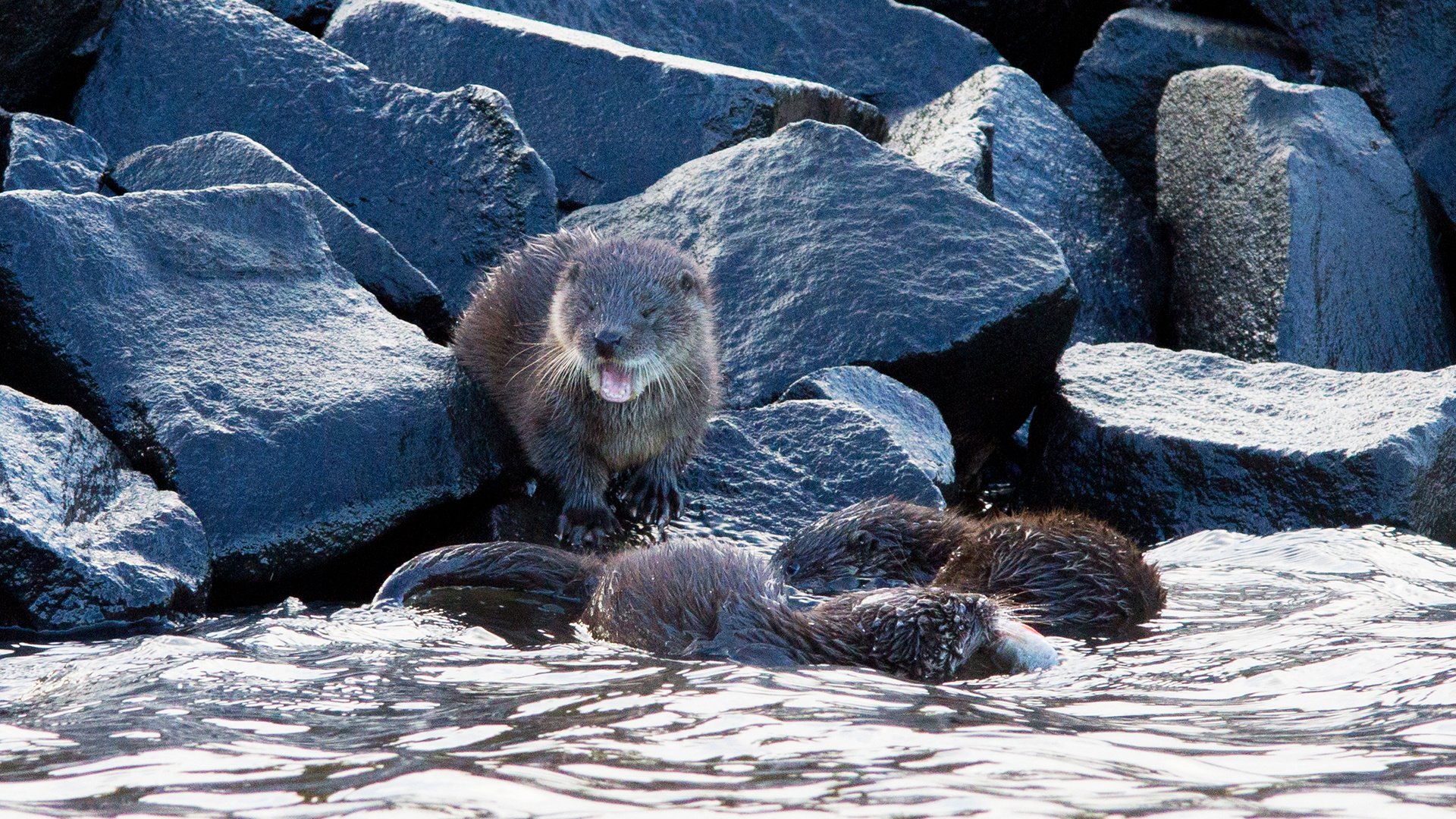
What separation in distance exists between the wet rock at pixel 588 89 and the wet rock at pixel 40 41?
147 centimetres

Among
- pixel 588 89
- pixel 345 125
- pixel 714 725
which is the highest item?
pixel 588 89

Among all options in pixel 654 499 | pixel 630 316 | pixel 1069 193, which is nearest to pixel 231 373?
pixel 630 316

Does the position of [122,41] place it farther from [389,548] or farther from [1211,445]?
[1211,445]

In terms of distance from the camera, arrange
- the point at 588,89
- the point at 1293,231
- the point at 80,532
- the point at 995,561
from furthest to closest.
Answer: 1. the point at 1293,231
2. the point at 588,89
3. the point at 995,561
4. the point at 80,532

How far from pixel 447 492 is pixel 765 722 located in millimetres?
2429

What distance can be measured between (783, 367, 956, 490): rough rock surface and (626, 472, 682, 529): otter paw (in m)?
0.73

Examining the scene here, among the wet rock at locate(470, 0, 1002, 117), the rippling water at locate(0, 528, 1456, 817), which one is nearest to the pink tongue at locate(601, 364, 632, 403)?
the rippling water at locate(0, 528, 1456, 817)

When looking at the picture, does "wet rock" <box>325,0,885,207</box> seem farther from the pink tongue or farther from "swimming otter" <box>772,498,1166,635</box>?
"swimming otter" <box>772,498,1166,635</box>

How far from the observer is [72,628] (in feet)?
13.4

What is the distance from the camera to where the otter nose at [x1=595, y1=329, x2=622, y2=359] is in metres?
5.22

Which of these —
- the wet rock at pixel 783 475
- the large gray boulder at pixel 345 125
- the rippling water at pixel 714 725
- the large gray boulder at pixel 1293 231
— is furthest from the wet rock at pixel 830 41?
the rippling water at pixel 714 725

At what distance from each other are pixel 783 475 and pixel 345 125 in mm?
2800

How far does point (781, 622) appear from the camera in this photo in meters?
3.91

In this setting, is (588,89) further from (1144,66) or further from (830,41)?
(1144,66)
